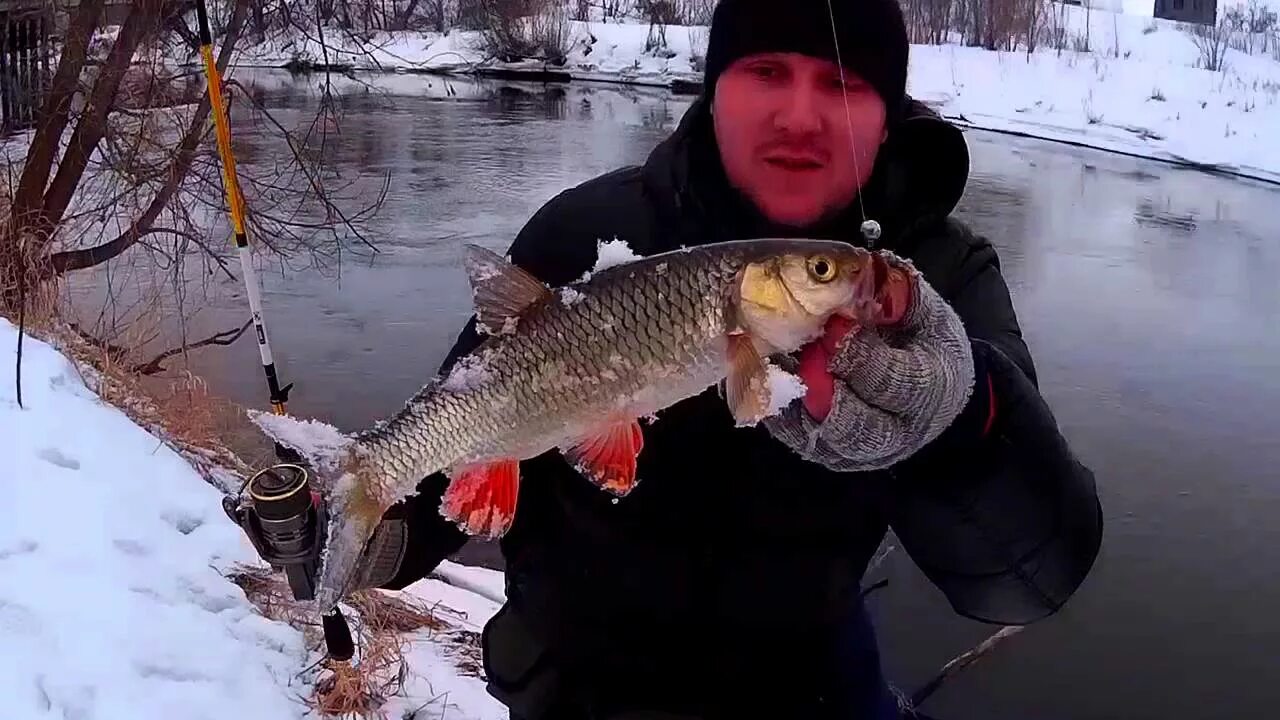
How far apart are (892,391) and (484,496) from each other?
74 centimetres

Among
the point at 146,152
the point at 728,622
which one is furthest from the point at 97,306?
the point at 728,622

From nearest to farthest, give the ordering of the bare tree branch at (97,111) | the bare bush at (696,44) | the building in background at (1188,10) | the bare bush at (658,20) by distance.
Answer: the bare tree branch at (97,111), the bare bush at (696,44), the bare bush at (658,20), the building in background at (1188,10)

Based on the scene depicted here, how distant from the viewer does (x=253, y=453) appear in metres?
6.23

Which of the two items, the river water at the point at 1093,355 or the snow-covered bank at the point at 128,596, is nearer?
the snow-covered bank at the point at 128,596

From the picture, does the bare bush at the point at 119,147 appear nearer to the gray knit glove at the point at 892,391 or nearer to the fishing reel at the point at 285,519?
the fishing reel at the point at 285,519

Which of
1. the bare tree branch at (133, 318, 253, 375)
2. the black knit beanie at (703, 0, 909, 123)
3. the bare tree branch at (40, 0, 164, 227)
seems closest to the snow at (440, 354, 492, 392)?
the black knit beanie at (703, 0, 909, 123)

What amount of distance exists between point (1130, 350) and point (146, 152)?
6.69 metres

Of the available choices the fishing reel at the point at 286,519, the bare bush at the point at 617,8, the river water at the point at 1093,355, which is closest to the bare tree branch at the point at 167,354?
the river water at the point at 1093,355

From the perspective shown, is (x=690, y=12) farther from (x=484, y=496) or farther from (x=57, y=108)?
(x=484, y=496)

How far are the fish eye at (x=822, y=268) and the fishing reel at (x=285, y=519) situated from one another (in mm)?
A: 1142

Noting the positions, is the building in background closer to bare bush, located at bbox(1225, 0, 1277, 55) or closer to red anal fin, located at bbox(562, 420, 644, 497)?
bare bush, located at bbox(1225, 0, 1277, 55)

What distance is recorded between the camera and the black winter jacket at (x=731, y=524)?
2.04 meters

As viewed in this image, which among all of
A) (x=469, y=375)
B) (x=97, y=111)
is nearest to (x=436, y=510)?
(x=469, y=375)

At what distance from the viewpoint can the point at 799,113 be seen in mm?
2053
